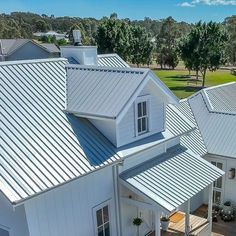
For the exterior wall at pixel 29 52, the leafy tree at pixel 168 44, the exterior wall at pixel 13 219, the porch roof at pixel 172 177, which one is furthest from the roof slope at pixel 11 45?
the exterior wall at pixel 13 219

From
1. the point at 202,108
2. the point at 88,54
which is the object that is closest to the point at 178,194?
the point at 88,54

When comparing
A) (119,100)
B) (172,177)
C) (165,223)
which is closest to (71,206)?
(119,100)

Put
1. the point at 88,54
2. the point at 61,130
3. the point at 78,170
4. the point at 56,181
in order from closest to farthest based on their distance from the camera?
1. the point at 56,181
2. the point at 78,170
3. the point at 61,130
4. the point at 88,54

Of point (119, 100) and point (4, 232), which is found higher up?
point (119, 100)

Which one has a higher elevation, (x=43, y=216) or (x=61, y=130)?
(x=61, y=130)

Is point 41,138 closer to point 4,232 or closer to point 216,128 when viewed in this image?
point 4,232

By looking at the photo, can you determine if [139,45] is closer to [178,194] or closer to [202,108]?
[202,108]

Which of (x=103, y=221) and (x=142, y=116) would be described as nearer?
(x=103, y=221)
